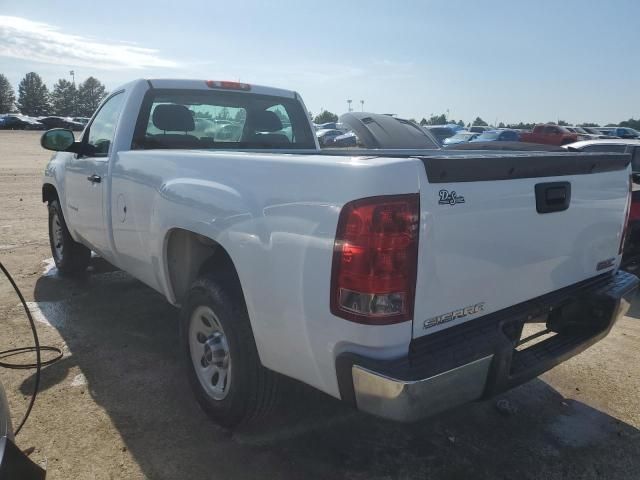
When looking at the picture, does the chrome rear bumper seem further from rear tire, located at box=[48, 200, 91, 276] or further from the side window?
rear tire, located at box=[48, 200, 91, 276]

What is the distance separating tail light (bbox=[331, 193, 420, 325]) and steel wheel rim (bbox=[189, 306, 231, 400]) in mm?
1002

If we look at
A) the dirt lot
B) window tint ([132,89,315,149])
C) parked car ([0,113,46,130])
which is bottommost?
parked car ([0,113,46,130])

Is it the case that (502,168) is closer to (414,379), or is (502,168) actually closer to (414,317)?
(414,317)

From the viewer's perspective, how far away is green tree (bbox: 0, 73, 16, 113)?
9503cm

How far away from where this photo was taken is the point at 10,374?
11.5ft

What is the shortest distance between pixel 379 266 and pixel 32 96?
4610 inches

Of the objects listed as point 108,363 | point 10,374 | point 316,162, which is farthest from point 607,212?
point 10,374

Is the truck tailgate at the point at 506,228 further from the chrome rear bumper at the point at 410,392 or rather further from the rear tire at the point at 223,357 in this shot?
the rear tire at the point at 223,357

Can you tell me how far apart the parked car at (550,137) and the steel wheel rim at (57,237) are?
20011 millimetres

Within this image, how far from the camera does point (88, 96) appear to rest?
107 meters

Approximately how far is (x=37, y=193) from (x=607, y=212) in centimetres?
1202

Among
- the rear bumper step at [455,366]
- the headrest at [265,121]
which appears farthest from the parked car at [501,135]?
the rear bumper step at [455,366]

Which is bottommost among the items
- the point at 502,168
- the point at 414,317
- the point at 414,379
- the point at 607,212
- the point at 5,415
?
the point at 5,415

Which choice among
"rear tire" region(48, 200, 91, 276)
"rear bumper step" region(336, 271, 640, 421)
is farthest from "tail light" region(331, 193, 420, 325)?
"rear tire" region(48, 200, 91, 276)
